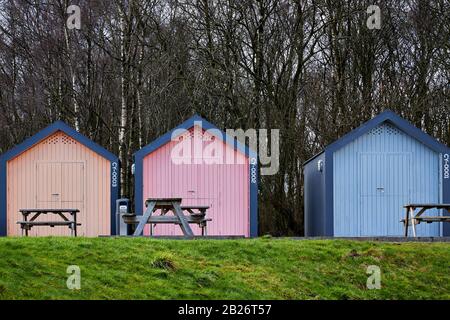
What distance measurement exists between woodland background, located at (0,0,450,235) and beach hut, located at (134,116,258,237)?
714 centimetres

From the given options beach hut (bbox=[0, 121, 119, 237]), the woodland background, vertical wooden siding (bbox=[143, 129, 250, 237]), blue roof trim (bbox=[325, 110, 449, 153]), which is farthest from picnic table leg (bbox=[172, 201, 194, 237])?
the woodland background

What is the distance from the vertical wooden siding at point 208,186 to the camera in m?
22.6

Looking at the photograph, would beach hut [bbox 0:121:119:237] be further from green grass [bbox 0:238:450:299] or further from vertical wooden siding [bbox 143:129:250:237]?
green grass [bbox 0:238:450:299]

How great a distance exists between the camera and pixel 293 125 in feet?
101

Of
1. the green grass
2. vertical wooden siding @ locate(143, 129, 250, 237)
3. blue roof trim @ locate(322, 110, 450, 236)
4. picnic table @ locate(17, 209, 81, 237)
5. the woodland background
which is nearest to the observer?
the green grass

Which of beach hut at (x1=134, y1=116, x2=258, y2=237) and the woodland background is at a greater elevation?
the woodland background

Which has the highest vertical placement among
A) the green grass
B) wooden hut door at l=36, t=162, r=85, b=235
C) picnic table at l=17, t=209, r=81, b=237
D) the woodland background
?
the woodland background

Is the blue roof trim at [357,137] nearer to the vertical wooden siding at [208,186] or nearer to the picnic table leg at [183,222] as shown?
the vertical wooden siding at [208,186]

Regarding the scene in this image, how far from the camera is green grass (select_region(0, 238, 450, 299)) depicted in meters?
12.7

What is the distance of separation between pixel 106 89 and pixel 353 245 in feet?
72.1

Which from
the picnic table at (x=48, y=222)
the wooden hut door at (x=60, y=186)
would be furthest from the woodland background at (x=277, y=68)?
the picnic table at (x=48, y=222)
